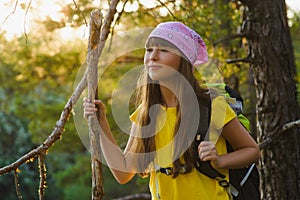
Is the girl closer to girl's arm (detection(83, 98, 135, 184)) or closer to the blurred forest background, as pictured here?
girl's arm (detection(83, 98, 135, 184))

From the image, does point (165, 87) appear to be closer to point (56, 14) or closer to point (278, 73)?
point (278, 73)

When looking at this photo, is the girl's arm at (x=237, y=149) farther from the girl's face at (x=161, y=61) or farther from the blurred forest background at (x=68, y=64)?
the blurred forest background at (x=68, y=64)

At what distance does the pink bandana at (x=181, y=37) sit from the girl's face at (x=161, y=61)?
31mm

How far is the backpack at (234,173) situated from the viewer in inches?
83.4

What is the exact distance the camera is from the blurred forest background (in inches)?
160

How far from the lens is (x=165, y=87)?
228 centimetres

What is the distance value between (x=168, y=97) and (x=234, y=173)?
0.38 metres

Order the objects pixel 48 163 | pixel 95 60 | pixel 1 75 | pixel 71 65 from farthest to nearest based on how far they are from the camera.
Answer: pixel 48 163, pixel 1 75, pixel 71 65, pixel 95 60

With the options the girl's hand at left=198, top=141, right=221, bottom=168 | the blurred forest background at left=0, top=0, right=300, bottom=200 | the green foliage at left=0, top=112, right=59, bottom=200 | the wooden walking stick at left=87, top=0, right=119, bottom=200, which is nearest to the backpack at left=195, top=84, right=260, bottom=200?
the girl's hand at left=198, top=141, right=221, bottom=168

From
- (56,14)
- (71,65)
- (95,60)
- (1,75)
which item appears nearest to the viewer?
(95,60)

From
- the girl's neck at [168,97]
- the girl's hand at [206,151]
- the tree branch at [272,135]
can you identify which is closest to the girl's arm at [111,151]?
the girl's neck at [168,97]

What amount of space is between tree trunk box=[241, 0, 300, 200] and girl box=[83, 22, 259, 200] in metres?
0.99

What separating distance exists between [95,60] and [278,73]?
5.23ft

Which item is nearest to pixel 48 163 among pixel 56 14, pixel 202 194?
pixel 56 14
